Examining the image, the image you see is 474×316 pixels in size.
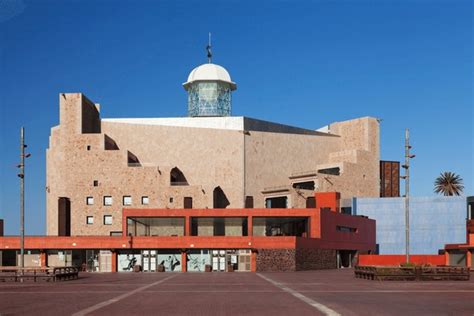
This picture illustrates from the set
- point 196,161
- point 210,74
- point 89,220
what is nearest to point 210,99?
point 210,74

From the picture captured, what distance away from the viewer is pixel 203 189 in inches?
3622

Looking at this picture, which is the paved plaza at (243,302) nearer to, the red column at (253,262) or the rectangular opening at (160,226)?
the red column at (253,262)

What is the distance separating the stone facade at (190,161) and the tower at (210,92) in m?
10.4

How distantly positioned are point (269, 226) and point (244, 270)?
637 centimetres

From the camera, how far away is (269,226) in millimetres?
75125

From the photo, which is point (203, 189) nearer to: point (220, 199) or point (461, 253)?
point (220, 199)

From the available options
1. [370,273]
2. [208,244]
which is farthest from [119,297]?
[208,244]

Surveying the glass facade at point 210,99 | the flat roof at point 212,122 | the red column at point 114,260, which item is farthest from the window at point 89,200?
the glass facade at point 210,99

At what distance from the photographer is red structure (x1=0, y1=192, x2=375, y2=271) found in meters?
70.9

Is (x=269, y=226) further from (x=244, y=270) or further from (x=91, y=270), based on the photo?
(x=91, y=270)

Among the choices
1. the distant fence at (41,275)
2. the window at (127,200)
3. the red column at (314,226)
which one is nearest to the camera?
the distant fence at (41,275)

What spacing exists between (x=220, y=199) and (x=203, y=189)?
13.9 feet

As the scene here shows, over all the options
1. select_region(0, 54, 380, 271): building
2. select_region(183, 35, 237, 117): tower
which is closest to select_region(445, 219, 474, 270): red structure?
select_region(0, 54, 380, 271): building

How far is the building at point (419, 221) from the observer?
4023 inches
